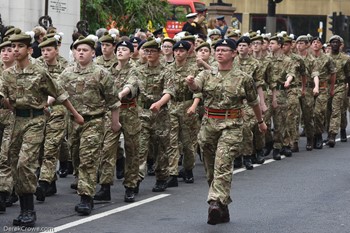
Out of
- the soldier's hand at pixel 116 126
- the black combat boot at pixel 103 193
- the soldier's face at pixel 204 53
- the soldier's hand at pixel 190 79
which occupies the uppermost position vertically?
the soldier's face at pixel 204 53

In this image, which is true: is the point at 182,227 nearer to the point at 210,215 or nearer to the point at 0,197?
the point at 210,215

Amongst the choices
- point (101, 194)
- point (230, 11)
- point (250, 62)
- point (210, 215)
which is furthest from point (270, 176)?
point (230, 11)

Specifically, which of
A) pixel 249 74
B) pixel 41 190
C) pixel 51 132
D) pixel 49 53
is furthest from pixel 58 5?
pixel 41 190

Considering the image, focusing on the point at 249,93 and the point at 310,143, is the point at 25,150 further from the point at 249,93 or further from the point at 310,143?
the point at 310,143

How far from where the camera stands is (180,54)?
14.7 m

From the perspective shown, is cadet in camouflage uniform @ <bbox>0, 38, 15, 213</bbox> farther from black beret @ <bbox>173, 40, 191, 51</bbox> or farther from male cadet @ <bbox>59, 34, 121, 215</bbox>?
black beret @ <bbox>173, 40, 191, 51</bbox>

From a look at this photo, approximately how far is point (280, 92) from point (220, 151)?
24.7 feet

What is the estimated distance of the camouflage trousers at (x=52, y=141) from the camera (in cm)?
1321

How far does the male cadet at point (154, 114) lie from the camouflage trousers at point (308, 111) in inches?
245

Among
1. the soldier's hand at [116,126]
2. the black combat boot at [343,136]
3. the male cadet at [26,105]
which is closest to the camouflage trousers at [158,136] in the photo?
the soldier's hand at [116,126]

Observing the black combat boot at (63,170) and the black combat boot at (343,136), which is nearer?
the black combat boot at (63,170)

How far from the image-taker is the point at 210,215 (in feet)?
36.9

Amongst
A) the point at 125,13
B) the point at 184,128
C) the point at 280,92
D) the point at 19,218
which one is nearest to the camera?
the point at 19,218

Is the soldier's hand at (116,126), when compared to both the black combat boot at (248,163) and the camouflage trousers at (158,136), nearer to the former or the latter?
the camouflage trousers at (158,136)
